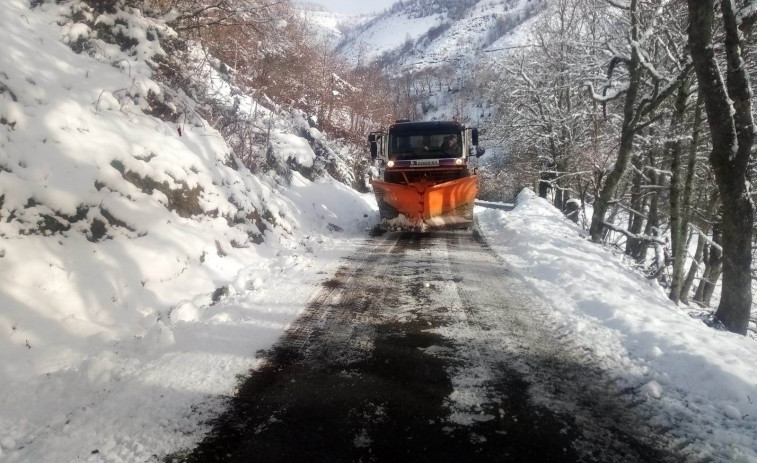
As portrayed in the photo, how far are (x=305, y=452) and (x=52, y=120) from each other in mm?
4727

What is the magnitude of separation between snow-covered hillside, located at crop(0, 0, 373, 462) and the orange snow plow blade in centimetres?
271

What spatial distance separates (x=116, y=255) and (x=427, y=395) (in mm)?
3644

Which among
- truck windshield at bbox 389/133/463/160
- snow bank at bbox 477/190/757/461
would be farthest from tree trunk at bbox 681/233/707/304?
snow bank at bbox 477/190/757/461

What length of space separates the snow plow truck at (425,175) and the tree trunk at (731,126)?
16.2 ft

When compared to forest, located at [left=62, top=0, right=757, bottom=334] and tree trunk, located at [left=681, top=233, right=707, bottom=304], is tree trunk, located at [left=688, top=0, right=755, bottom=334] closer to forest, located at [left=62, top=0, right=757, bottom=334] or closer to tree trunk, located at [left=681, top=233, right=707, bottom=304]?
forest, located at [left=62, top=0, right=757, bottom=334]

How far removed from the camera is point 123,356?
11.7ft

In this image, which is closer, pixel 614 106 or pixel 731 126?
pixel 731 126

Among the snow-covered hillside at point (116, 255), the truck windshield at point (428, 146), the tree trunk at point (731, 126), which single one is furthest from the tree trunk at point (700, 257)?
the snow-covered hillside at point (116, 255)

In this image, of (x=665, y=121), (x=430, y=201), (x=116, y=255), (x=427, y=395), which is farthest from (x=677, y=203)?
(x=116, y=255)

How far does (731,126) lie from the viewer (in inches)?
231

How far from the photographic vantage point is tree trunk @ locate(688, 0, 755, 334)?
5844 millimetres

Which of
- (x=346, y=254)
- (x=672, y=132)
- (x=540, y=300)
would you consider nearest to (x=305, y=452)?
(x=540, y=300)

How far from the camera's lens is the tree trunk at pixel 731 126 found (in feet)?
19.2

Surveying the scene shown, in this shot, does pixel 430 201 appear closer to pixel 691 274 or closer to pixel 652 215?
pixel 652 215
